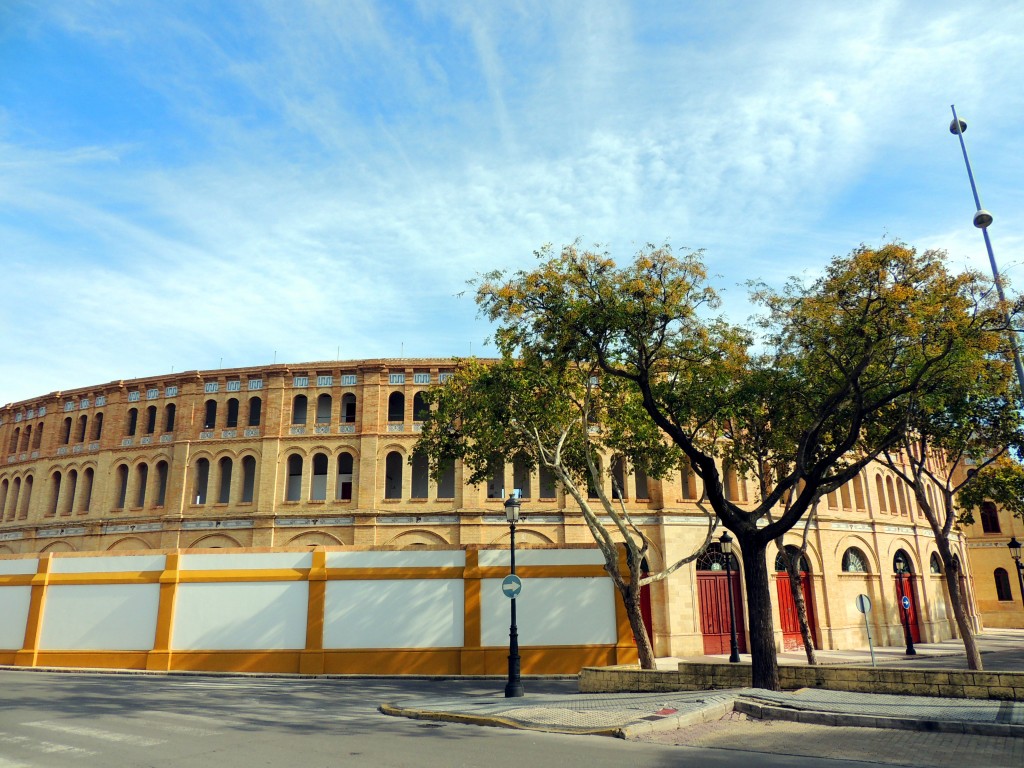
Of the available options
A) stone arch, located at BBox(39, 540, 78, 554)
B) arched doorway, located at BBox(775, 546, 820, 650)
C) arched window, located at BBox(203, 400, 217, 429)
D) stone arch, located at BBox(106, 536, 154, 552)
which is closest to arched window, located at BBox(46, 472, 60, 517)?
stone arch, located at BBox(39, 540, 78, 554)

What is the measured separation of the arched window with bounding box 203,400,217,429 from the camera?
3325cm

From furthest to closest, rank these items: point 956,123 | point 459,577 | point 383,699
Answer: point 459,577
point 956,123
point 383,699

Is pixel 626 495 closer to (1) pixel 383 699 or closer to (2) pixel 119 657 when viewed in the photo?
(1) pixel 383 699

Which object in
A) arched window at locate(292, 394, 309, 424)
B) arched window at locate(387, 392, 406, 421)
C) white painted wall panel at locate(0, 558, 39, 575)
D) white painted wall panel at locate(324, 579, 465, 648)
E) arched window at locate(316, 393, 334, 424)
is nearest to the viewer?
white painted wall panel at locate(324, 579, 465, 648)

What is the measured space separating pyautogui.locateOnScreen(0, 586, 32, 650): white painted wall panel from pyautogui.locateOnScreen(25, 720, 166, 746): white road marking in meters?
13.3

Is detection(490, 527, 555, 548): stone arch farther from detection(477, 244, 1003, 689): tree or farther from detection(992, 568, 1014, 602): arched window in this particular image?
detection(992, 568, 1014, 602): arched window

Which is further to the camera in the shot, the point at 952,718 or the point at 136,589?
the point at 136,589

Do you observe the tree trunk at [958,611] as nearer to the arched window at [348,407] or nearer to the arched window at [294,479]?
the arched window at [348,407]

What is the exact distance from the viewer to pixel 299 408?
33.2 meters

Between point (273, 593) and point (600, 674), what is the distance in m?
10.5

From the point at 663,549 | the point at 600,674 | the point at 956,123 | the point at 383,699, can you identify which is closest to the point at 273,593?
the point at 383,699

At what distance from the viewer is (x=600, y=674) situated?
16.0 m

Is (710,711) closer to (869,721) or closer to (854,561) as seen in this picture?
(869,721)

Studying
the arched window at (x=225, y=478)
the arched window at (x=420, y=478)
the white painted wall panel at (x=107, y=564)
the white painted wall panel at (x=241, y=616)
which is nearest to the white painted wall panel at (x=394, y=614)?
the white painted wall panel at (x=241, y=616)
